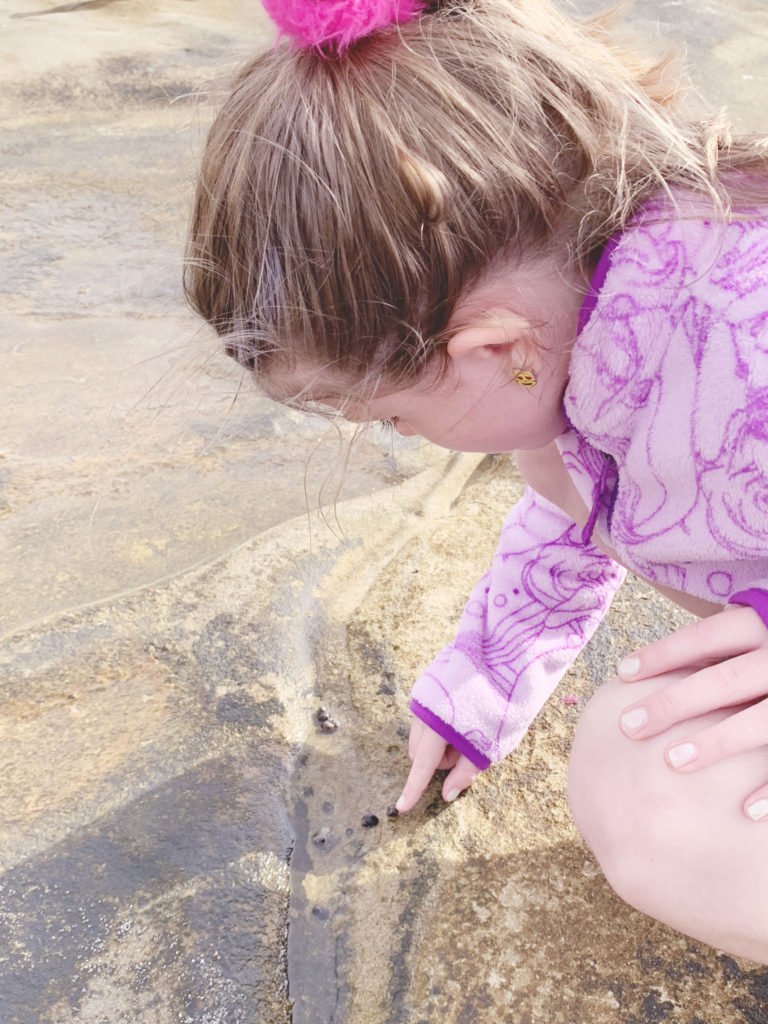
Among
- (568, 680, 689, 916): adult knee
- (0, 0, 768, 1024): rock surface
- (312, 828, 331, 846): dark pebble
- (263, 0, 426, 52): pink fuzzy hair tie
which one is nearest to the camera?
(263, 0, 426, 52): pink fuzzy hair tie

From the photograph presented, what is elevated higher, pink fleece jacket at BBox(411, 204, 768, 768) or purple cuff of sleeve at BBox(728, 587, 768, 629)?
pink fleece jacket at BBox(411, 204, 768, 768)

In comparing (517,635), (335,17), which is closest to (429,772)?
(517,635)

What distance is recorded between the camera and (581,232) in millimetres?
1054

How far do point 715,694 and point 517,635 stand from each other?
38 cm

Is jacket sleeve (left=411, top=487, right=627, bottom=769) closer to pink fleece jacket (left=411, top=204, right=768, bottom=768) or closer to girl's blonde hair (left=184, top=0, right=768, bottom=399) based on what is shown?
pink fleece jacket (left=411, top=204, right=768, bottom=768)

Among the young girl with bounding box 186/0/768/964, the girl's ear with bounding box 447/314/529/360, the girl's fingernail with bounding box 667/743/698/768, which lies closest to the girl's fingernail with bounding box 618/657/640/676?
the young girl with bounding box 186/0/768/964

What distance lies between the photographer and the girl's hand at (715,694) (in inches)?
41.2

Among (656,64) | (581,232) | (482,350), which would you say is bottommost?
(482,350)

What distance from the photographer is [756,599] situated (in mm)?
1098

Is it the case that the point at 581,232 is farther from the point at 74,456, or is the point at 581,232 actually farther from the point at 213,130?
the point at 74,456

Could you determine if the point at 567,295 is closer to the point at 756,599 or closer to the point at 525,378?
the point at 525,378

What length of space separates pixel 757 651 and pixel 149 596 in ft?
3.04

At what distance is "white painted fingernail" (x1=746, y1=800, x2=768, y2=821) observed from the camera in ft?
3.33

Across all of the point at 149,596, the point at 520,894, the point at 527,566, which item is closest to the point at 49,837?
the point at 149,596
